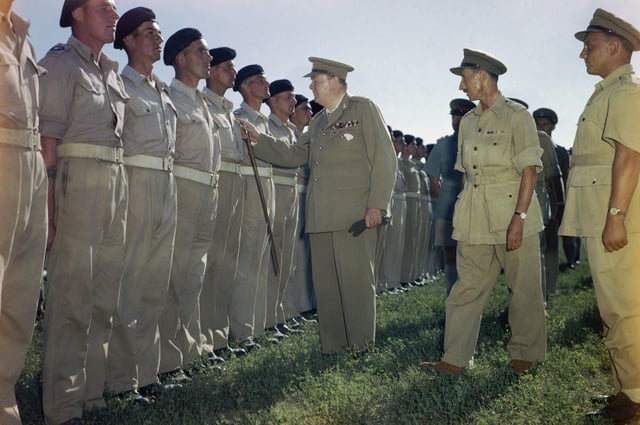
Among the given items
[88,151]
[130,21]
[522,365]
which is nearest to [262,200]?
[130,21]

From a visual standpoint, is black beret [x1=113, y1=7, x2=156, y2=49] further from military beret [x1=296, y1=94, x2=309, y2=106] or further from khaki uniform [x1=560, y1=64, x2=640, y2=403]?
military beret [x1=296, y1=94, x2=309, y2=106]

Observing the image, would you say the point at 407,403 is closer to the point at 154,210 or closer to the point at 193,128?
the point at 154,210

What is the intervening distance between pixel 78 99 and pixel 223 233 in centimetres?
242

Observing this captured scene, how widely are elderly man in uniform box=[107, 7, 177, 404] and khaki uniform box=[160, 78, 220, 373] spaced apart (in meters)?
0.34

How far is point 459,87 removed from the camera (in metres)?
5.35

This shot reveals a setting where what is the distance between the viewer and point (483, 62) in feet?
17.3

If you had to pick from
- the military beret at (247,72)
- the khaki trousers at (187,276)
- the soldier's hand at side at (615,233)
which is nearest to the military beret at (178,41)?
the khaki trousers at (187,276)

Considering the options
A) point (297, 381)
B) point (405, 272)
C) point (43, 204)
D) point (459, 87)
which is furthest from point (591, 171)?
point (405, 272)

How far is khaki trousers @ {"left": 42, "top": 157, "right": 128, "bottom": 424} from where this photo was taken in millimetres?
4125

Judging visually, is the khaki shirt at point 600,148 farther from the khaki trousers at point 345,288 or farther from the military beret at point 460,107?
the military beret at point 460,107

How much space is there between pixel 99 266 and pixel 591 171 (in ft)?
10.7

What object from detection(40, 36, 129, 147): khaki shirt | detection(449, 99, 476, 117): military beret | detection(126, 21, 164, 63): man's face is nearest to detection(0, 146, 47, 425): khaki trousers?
detection(40, 36, 129, 147): khaki shirt

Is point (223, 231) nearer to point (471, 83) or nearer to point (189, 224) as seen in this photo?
point (189, 224)

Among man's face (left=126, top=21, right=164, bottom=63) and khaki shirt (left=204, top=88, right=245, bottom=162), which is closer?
man's face (left=126, top=21, right=164, bottom=63)
